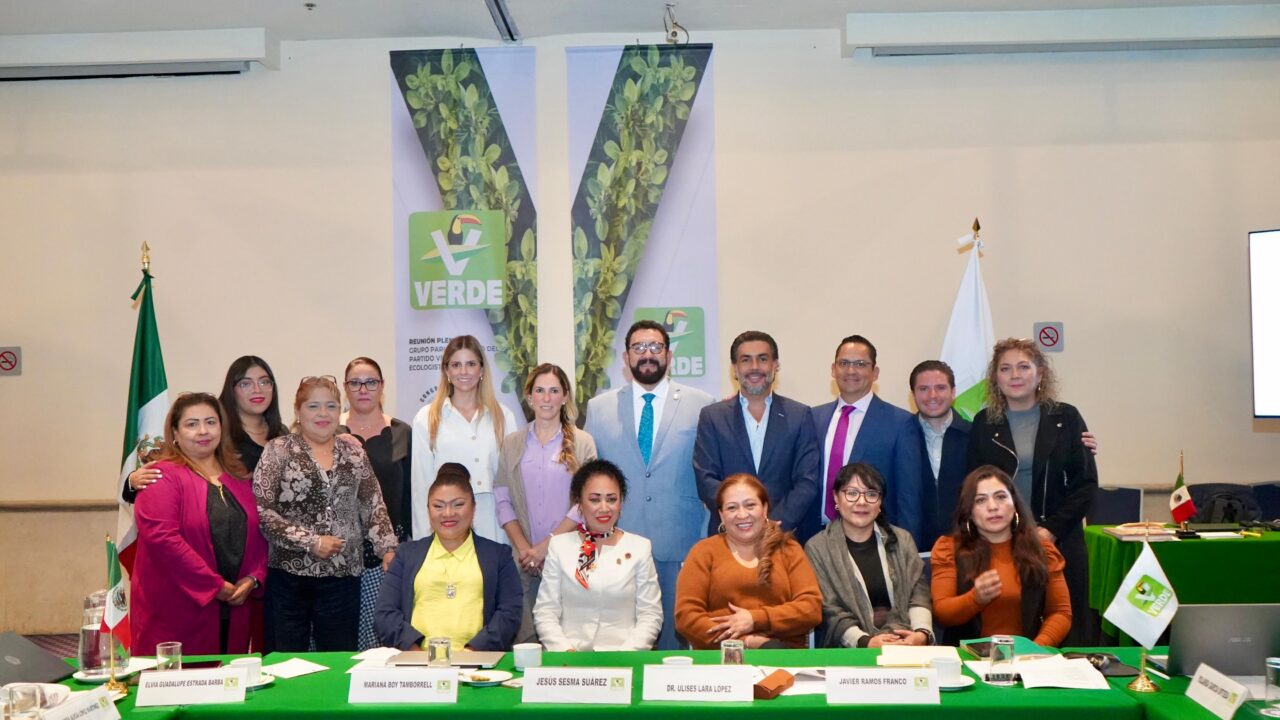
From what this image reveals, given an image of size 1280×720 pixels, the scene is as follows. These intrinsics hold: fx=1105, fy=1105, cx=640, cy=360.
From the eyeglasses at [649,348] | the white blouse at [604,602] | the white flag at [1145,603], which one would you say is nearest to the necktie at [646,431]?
the eyeglasses at [649,348]

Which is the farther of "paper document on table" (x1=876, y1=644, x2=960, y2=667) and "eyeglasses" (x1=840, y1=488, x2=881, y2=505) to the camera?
"eyeglasses" (x1=840, y1=488, x2=881, y2=505)

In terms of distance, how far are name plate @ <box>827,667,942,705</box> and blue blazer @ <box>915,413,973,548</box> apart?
208cm

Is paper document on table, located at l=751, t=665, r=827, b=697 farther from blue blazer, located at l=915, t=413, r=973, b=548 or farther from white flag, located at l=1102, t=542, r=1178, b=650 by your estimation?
blue blazer, located at l=915, t=413, r=973, b=548

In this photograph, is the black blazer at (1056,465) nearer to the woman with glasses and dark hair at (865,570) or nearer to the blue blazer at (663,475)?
the woman with glasses and dark hair at (865,570)

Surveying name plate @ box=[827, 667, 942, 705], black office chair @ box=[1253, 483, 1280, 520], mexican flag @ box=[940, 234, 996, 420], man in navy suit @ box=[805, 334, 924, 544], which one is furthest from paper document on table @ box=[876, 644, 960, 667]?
black office chair @ box=[1253, 483, 1280, 520]

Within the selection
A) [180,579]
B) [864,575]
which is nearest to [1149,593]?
[864,575]

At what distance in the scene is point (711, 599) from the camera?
12.1ft

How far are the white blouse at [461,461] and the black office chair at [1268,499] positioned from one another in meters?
3.93

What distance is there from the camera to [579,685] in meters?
2.57

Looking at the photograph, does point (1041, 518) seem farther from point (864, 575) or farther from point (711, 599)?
point (711, 599)

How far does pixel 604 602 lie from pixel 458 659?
3.05ft

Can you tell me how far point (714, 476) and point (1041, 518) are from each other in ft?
4.35

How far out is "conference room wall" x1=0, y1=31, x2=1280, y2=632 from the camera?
621cm

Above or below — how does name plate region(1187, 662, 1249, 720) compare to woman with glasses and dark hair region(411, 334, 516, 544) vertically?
below
